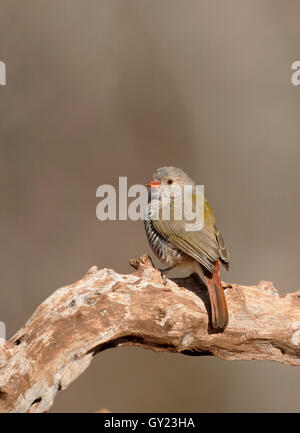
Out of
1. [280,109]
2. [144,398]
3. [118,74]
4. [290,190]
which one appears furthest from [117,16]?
[144,398]

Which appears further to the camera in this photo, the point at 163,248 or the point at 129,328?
the point at 163,248

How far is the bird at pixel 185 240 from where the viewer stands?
4285 millimetres

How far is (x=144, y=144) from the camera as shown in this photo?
7.98 metres

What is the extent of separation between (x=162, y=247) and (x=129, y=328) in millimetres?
939

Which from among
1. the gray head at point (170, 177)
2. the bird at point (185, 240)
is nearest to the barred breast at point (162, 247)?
the bird at point (185, 240)

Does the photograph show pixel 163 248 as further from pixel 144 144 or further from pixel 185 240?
pixel 144 144

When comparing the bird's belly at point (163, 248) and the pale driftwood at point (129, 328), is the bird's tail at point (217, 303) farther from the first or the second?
the bird's belly at point (163, 248)

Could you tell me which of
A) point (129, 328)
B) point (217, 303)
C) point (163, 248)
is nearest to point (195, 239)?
point (163, 248)

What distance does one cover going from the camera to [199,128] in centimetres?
795

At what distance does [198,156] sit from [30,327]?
14.5 feet

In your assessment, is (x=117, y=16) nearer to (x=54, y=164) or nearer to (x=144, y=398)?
(x=54, y=164)

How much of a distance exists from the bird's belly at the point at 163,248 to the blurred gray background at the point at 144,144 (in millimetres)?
2734

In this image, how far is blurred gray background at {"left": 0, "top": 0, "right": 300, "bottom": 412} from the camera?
24.9ft

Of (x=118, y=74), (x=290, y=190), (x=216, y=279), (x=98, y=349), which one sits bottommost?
(x=98, y=349)
